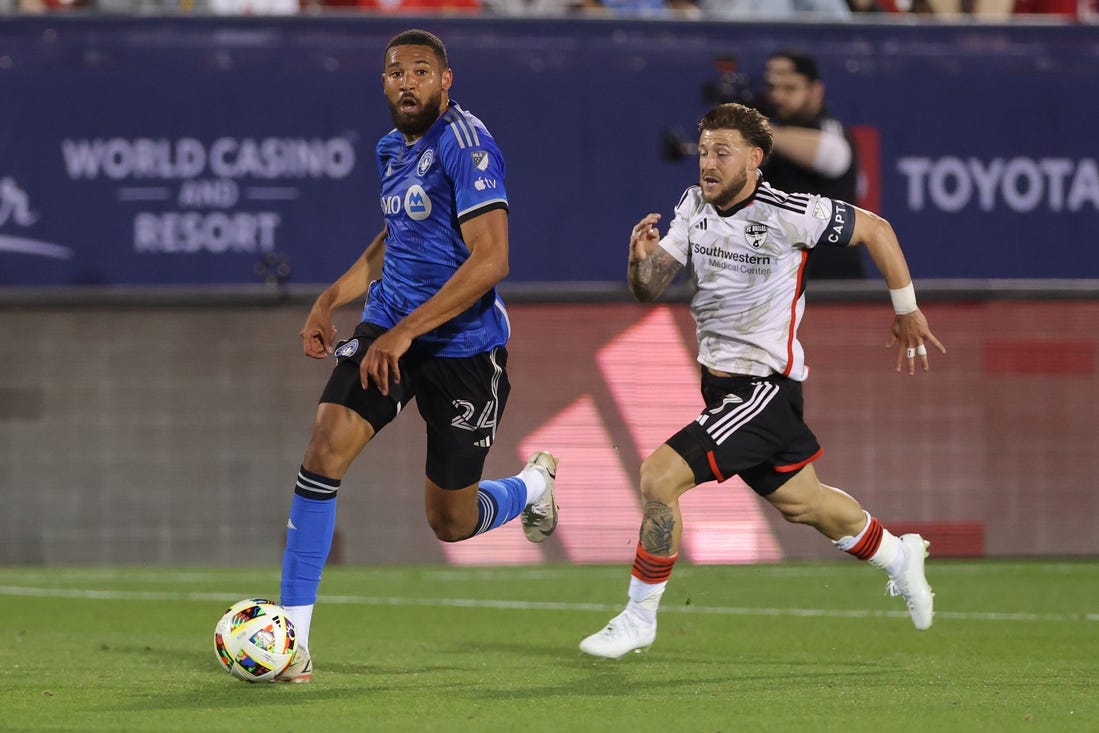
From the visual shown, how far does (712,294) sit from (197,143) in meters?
5.93

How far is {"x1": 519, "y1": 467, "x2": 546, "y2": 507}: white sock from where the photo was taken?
27.1 feet

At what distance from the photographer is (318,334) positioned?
730cm

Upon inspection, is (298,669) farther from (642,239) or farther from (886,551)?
(886,551)

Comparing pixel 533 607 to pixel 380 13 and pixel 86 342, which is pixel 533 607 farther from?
A: pixel 380 13

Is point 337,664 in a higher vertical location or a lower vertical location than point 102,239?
lower

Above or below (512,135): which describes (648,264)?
below

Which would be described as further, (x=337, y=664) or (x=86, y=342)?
(x=86, y=342)

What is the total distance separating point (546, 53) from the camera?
505 inches

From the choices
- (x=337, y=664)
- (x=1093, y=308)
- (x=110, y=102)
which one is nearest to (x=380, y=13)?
(x=110, y=102)

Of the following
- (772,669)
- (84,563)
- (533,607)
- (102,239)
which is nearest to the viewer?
(772,669)

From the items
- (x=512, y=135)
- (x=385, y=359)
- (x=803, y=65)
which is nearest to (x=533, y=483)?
(x=385, y=359)

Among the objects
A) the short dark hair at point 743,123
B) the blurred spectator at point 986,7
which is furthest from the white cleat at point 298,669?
the blurred spectator at point 986,7

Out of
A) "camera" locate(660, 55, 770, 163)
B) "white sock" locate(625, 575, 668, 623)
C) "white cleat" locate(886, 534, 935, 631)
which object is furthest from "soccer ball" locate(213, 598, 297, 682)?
"camera" locate(660, 55, 770, 163)

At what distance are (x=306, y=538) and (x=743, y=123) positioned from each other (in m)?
2.45
